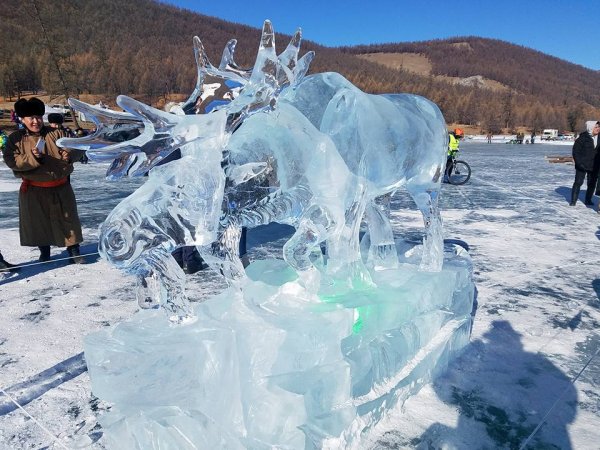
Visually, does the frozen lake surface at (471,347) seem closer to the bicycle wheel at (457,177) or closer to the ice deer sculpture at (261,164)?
the ice deer sculpture at (261,164)

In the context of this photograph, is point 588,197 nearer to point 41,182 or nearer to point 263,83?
point 263,83

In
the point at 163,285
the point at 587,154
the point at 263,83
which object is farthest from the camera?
the point at 587,154

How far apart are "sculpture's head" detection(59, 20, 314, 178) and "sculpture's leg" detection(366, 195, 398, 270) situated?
1058 millimetres

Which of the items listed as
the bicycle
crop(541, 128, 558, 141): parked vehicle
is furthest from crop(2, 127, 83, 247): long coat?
crop(541, 128, 558, 141): parked vehicle

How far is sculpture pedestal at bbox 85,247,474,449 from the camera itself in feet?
4.88

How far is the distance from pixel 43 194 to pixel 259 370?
2947mm

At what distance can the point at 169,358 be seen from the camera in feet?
4.85

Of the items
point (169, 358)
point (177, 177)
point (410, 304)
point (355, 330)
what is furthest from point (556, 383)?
point (177, 177)

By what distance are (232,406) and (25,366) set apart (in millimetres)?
1372

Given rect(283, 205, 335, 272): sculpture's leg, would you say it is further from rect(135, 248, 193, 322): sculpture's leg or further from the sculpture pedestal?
rect(135, 248, 193, 322): sculpture's leg

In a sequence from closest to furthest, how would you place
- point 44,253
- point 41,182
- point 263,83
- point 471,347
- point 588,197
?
1. point 263,83
2. point 471,347
3. point 41,182
4. point 44,253
5. point 588,197

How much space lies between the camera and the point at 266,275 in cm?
238

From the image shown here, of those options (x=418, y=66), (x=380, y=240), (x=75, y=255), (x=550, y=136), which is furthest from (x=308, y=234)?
(x=418, y=66)

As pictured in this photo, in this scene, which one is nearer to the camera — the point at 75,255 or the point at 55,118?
the point at 75,255
